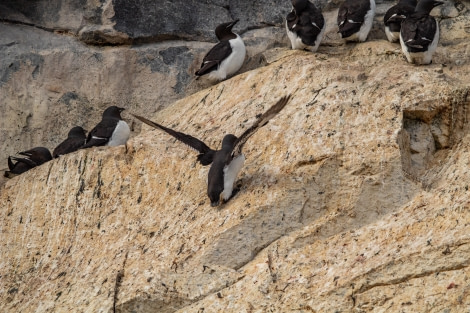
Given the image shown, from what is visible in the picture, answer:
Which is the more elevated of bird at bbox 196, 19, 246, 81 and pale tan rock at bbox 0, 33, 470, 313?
bird at bbox 196, 19, 246, 81

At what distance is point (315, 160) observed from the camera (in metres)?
7.93

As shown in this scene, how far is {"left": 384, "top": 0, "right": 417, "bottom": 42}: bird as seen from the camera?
398 inches

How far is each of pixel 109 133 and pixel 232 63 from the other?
154cm

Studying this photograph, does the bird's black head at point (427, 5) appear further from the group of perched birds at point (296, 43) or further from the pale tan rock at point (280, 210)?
the pale tan rock at point (280, 210)

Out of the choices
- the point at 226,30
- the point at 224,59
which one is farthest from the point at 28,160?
the point at 226,30

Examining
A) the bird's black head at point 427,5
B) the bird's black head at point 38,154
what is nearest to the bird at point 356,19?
the bird's black head at point 427,5

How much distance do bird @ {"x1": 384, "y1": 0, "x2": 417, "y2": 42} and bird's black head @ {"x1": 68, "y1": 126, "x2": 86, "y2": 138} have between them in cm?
325

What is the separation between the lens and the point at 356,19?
10.1 meters

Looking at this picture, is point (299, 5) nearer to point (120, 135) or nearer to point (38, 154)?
point (120, 135)

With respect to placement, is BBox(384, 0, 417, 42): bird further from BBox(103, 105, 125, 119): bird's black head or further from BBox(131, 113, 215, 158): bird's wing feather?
BBox(103, 105, 125, 119): bird's black head

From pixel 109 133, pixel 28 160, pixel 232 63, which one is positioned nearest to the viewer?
pixel 28 160

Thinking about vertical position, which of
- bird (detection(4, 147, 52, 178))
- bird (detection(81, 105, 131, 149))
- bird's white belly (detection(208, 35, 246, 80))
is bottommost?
Result: bird (detection(4, 147, 52, 178))

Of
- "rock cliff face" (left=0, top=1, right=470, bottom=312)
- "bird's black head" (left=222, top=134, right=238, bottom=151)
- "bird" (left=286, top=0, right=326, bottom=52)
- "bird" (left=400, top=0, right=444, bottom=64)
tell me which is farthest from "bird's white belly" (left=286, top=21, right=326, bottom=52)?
"bird's black head" (left=222, top=134, right=238, bottom=151)

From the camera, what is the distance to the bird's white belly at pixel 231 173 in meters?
7.87
